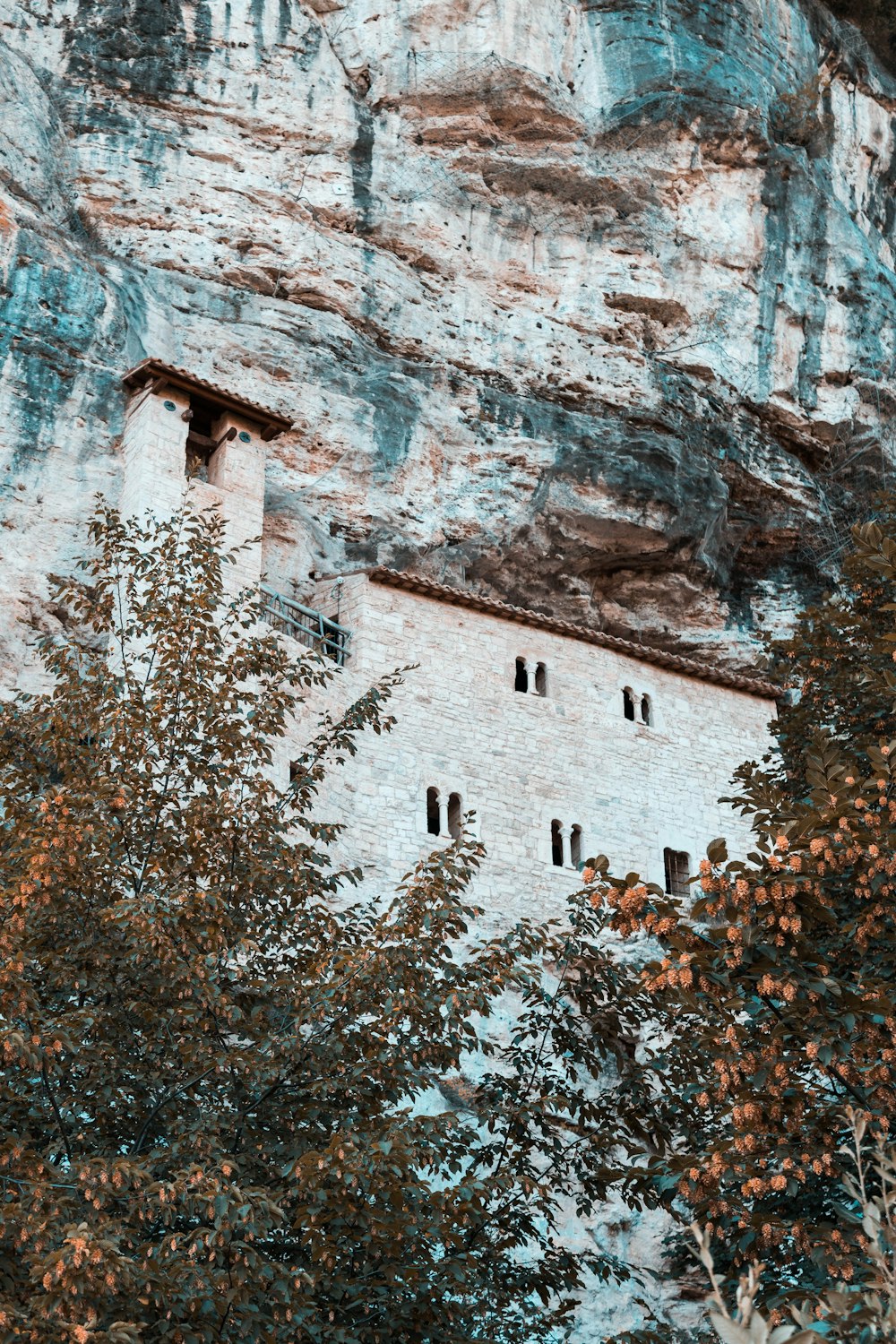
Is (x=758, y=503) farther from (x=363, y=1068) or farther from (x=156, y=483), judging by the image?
(x=363, y=1068)

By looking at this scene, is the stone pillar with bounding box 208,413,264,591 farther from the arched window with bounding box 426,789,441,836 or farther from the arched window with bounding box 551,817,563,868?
the arched window with bounding box 551,817,563,868

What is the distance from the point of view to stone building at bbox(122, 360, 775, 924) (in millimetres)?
19734

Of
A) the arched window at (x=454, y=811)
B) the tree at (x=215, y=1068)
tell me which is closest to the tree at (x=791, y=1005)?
the tree at (x=215, y=1068)

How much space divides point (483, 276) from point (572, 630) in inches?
260

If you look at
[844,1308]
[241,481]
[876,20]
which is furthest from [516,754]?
[876,20]

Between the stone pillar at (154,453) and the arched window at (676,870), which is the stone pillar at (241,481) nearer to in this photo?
the stone pillar at (154,453)

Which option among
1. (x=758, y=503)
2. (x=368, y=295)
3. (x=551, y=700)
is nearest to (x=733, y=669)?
(x=758, y=503)

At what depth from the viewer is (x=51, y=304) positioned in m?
19.9

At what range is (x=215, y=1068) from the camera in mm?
8953

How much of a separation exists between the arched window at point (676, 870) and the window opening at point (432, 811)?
381cm

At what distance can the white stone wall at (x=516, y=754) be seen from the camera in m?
19.9

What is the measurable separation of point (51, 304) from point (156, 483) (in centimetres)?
275

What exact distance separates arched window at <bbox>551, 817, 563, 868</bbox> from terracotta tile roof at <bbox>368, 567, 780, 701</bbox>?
116 inches

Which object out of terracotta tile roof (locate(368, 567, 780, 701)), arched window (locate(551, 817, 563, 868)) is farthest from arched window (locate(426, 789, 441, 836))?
terracotta tile roof (locate(368, 567, 780, 701))
